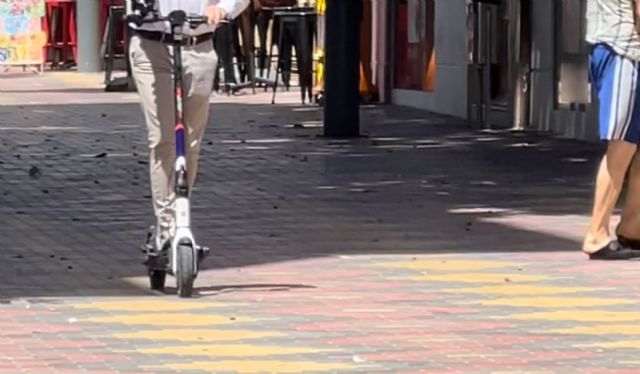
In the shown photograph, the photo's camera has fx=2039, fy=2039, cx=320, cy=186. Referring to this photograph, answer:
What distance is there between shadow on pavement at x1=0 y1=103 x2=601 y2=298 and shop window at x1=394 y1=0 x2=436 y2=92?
5.93 feet

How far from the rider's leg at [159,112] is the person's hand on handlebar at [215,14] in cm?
33

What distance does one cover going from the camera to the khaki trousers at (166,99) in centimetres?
922

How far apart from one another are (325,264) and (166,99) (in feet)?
5.26

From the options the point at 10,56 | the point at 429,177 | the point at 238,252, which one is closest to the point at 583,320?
the point at 238,252

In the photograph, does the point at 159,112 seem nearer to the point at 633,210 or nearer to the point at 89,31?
the point at 633,210

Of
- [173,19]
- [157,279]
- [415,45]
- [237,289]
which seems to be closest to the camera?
[173,19]

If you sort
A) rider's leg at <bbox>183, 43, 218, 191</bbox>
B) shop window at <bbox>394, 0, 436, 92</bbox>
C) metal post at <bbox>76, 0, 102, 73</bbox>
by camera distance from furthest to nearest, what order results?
metal post at <bbox>76, 0, 102, 73</bbox>
shop window at <bbox>394, 0, 436, 92</bbox>
rider's leg at <bbox>183, 43, 218, 191</bbox>

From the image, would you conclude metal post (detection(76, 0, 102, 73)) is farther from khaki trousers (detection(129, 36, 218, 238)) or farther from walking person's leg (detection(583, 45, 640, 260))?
khaki trousers (detection(129, 36, 218, 238))

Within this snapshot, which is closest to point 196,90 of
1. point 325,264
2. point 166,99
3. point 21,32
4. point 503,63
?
point 166,99

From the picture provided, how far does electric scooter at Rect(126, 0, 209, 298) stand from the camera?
8984 mm

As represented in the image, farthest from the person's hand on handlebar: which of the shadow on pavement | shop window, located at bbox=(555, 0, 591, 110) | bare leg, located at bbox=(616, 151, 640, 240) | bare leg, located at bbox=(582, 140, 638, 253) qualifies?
shop window, located at bbox=(555, 0, 591, 110)

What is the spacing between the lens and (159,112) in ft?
30.5

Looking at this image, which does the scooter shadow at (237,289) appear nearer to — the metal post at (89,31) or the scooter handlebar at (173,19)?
the scooter handlebar at (173,19)

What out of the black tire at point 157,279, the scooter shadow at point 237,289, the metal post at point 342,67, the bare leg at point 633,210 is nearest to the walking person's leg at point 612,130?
the bare leg at point 633,210
